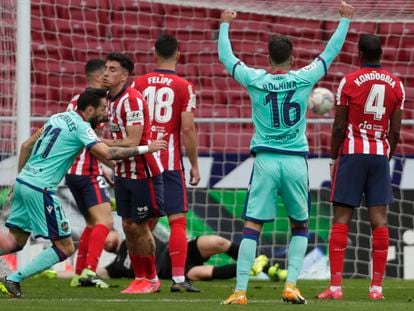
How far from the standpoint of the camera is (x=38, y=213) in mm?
8336

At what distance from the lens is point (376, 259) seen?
849 centimetres

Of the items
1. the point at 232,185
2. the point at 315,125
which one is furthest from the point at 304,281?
the point at 315,125

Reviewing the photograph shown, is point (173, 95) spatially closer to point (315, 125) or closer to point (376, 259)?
point (376, 259)

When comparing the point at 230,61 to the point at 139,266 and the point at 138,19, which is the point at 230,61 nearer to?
the point at 139,266

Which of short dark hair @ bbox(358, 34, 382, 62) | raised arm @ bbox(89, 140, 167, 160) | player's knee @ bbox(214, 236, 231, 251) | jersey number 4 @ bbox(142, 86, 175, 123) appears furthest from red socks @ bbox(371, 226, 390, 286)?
player's knee @ bbox(214, 236, 231, 251)

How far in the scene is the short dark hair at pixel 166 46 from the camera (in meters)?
9.23

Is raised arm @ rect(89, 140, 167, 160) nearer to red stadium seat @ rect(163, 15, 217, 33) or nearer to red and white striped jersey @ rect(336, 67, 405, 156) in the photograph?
red and white striped jersey @ rect(336, 67, 405, 156)

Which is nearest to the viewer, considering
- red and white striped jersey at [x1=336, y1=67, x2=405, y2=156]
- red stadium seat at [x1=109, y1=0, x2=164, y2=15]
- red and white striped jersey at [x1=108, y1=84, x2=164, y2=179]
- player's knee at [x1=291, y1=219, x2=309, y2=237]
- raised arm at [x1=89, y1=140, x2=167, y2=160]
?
player's knee at [x1=291, y1=219, x2=309, y2=237]

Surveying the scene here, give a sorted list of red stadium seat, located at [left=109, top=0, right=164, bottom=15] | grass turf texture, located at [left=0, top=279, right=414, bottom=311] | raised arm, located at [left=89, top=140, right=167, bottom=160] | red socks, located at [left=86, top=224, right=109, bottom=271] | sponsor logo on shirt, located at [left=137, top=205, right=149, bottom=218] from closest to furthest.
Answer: grass turf texture, located at [left=0, top=279, right=414, bottom=311] < raised arm, located at [left=89, top=140, right=167, bottom=160] < sponsor logo on shirt, located at [left=137, top=205, right=149, bottom=218] < red socks, located at [left=86, top=224, right=109, bottom=271] < red stadium seat, located at [left=109, top=0, right=164, bottom=15]

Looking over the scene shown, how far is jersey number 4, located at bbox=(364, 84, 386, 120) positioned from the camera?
8.40 meters

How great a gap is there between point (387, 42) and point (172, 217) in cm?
671

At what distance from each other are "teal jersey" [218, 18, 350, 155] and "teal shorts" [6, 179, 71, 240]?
162cm

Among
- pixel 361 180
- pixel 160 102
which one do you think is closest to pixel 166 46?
pixel 160 102

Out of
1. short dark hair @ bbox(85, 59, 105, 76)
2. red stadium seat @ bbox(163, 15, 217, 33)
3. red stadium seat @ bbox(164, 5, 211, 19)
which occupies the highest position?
red stadium seat @ bbox(164, 5, 211, 19)
